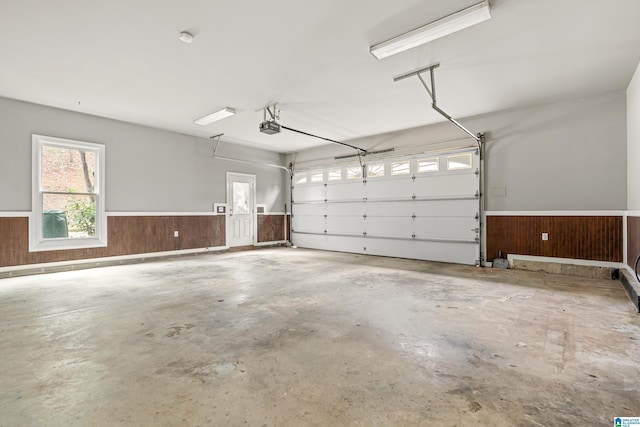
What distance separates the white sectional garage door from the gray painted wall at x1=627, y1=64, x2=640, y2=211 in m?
2.09

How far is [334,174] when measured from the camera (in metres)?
8.48

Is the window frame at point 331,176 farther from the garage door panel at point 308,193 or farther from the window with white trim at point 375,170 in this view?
the window with white trim at point 375,170

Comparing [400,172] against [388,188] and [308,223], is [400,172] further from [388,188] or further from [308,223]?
[308,223]

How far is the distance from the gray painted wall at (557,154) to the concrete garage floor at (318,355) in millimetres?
1595

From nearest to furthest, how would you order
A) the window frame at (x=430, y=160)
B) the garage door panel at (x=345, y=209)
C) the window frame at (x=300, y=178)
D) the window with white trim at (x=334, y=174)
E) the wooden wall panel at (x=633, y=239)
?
the wooden wall panel at (x=633, y=239), the window frame at (x=430, y=160), the garage door panel at (x=345, y=209), the window with white trim at (x=334, y=174), the window frame at (x=300, y=178)

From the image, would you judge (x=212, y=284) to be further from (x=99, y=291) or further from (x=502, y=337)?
(x=502, y=337)

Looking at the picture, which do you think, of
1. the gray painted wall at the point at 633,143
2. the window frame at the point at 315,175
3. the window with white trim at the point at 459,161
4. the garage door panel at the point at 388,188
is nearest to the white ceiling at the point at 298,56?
the gray painted wall at the point at 633,143

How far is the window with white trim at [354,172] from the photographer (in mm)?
7940

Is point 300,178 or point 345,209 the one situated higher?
point 300,178

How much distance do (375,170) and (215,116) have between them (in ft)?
12.9

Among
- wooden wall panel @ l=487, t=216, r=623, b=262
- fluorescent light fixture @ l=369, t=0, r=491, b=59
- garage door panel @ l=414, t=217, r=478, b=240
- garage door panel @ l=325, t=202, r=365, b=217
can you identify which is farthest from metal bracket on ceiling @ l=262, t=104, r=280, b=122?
wooden wall panel @ l=487, t=216, r=623, b=262

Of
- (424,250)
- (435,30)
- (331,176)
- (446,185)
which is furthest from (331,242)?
(435,30)

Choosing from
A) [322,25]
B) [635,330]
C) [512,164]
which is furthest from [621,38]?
[322,25]

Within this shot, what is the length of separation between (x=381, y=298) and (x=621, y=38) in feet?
12.9
